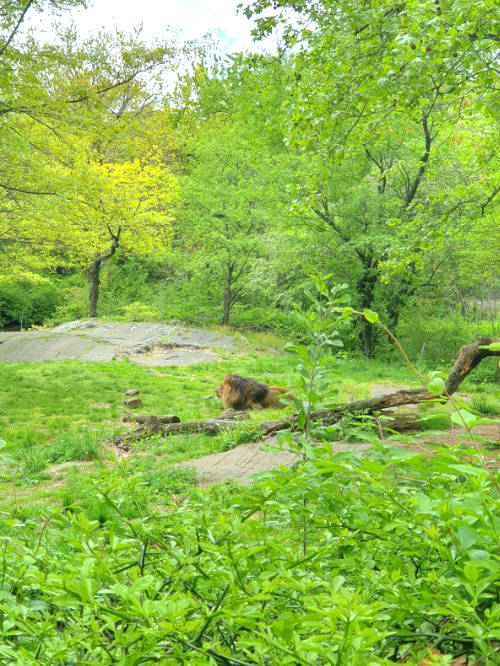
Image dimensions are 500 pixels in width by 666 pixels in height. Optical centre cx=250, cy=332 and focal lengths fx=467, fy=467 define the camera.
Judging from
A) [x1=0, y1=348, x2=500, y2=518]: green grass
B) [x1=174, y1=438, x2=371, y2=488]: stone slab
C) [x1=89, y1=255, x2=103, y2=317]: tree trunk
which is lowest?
[x1=0, y1=348, x2=500, y2=518]: green grass

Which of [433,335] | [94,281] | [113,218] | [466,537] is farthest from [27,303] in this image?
[466,537]

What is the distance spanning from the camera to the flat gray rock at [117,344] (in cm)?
1543

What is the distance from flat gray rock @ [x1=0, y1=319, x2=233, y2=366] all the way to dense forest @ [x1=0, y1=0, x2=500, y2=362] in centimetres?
226

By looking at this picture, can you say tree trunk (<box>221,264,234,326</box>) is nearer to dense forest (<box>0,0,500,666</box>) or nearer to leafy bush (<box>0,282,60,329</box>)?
dense forest (<box>0,0,500,666</box>)

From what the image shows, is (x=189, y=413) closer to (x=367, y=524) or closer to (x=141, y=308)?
(x=367, y=524)

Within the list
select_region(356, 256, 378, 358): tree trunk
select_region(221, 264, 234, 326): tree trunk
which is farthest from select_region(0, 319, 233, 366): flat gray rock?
select_region(356, 256, 378, 358): tree trunk

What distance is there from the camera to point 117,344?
56.0ft

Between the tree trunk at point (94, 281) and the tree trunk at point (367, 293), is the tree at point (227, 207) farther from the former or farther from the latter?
the tree trunk at point (367, 293)

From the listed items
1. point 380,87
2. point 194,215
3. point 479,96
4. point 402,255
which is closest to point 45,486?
point 380,87

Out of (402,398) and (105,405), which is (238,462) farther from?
(105,405)

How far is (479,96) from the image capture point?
6.76 m

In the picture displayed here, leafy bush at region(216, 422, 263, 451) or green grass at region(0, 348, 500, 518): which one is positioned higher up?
leafy bush at region(216, 422, 263, 451)

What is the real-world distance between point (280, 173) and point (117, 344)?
8.31 metres

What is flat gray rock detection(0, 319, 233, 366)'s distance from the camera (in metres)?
15.4
